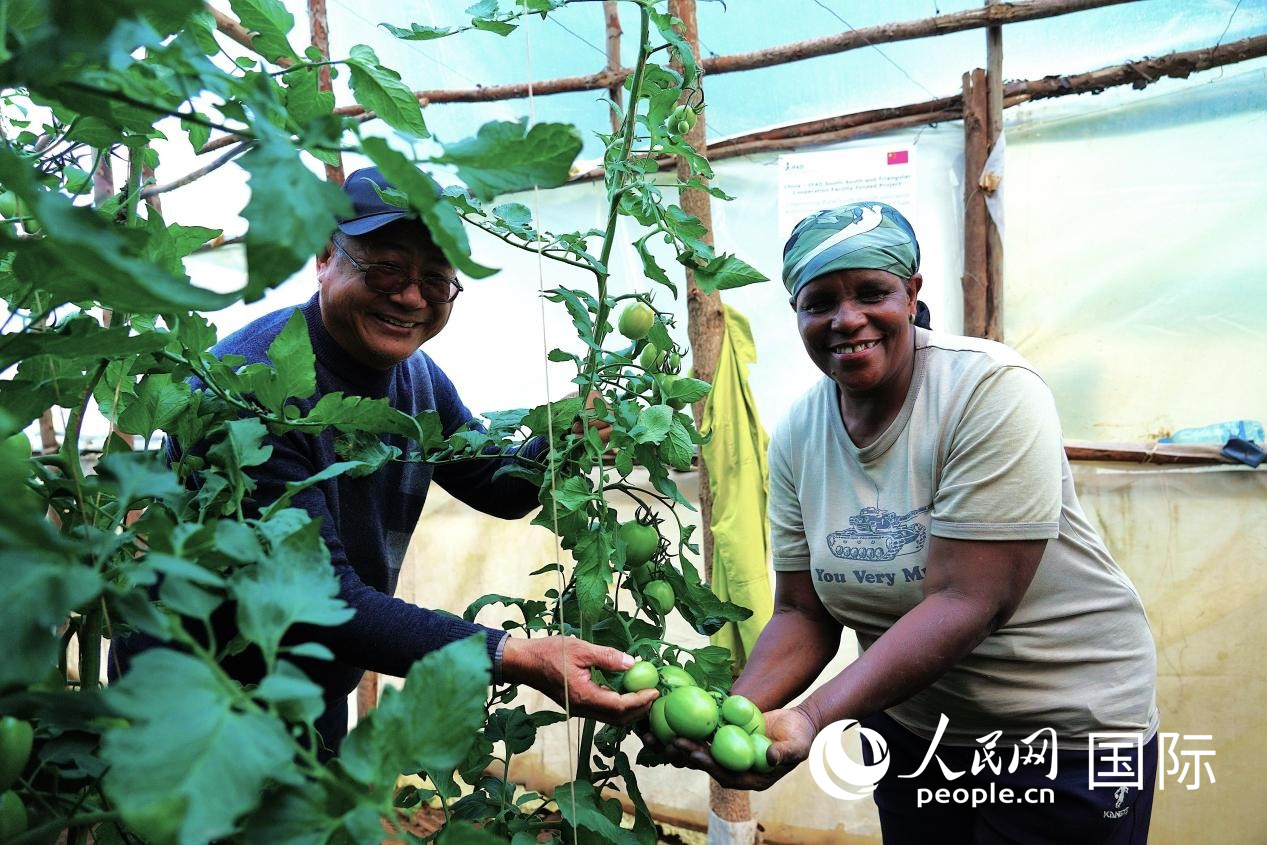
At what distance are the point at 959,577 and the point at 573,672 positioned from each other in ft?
1.94

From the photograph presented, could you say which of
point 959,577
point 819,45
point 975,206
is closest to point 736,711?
point 959,577

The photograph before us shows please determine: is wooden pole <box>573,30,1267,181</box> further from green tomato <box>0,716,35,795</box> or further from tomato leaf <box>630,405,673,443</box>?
green tomato <box>0,716,35,795</box>

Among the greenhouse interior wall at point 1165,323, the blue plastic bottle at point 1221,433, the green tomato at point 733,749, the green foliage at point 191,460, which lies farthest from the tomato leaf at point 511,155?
the blue plastic bottle at point 1221,433

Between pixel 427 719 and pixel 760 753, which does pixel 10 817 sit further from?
pixel 760 753

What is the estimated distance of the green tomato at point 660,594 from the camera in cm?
116

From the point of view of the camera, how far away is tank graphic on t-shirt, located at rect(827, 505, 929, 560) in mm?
1423

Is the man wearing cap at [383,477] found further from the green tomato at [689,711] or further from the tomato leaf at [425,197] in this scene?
the tomato leaf at [425,197]

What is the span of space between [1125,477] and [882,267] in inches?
74.3

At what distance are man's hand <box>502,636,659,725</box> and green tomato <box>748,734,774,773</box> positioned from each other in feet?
0.65

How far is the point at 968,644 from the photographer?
131cm

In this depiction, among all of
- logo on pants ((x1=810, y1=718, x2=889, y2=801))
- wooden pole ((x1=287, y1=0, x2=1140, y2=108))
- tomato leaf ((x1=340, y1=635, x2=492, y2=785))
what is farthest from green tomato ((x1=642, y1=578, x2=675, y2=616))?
wooden pole ((x1=287, y1=0, x2=1140, y2=108))

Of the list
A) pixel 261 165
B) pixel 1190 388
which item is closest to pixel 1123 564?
pixel 1190 388

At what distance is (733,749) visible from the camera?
1145mm

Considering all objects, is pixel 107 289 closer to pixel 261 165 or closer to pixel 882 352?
pixel 261 165
